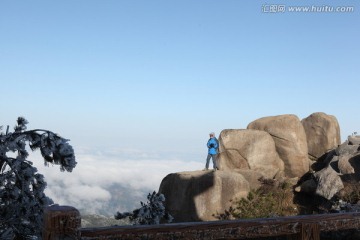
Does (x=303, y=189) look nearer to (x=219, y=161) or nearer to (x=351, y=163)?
(x=351, y=163)

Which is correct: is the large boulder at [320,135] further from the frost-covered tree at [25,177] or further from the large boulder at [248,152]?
the frost-covered tree at [25,177]

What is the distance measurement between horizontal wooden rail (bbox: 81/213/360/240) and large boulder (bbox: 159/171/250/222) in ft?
48.3

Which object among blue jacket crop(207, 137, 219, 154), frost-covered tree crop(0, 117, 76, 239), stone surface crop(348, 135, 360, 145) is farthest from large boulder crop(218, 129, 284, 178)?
frost-covered tree crop(0, 117, 76, 239)

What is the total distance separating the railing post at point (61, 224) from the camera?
2.57m

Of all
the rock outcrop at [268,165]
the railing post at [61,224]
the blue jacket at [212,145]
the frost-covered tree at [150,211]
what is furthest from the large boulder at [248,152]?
the railing post at [61,224]

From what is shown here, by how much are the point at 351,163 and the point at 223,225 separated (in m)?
16.6

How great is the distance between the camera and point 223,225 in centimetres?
326

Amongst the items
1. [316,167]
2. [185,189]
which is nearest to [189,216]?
[185,189]

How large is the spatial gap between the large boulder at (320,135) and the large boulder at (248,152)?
10.8 feet

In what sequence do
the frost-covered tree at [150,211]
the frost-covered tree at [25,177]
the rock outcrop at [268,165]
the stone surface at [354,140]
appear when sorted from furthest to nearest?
1. the stone surface at [354,140]
2. the rock outcrop at [268,165]
3. the frost-covered tree at [150,211]
4. the frost-covered tree at [25,177]

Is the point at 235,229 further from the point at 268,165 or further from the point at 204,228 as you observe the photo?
the point at 268,165

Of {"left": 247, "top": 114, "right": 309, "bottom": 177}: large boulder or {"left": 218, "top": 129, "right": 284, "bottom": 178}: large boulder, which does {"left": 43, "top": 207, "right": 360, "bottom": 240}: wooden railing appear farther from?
{"left": 247, "top": 114, "right": 309, "bottom": 177}: large boulder

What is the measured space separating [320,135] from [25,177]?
22628 millimetres

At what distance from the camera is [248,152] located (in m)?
22.4
